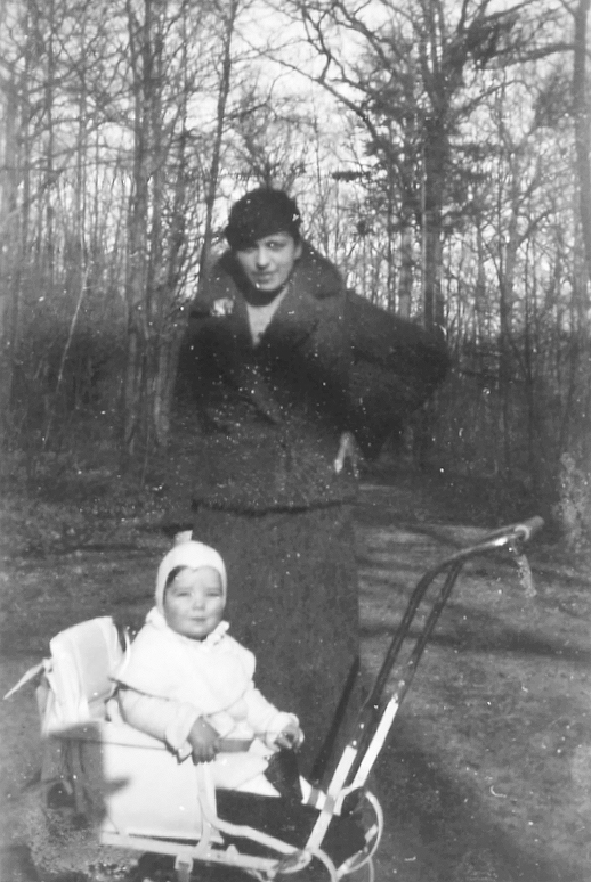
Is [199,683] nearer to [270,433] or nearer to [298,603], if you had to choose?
[298,603]

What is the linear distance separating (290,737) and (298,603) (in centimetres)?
28

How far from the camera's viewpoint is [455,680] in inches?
75.6

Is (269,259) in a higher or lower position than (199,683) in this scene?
higher

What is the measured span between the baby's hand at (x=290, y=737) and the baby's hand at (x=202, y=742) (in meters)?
0.15

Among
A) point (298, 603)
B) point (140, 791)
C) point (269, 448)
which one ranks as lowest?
point (140, 791)

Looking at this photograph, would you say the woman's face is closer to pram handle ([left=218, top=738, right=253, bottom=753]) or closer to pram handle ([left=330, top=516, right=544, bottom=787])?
pram handle ([left=330, top=516, right=544, bottom=787])

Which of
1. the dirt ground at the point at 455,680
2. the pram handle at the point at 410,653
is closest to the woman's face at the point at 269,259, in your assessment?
the dirt ground at the point at 455,680

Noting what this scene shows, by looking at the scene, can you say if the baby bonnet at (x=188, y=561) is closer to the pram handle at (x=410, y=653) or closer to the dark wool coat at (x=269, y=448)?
the dark wool coat at (x=269, y=448)

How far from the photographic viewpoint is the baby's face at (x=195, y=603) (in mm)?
1823

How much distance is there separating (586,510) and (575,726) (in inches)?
18.9

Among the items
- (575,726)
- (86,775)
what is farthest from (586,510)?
(86,775)

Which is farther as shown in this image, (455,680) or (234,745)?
(455,680)

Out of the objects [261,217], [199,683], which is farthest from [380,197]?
[199,683]

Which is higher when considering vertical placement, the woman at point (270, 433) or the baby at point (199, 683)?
the woman at point (270, 433)
